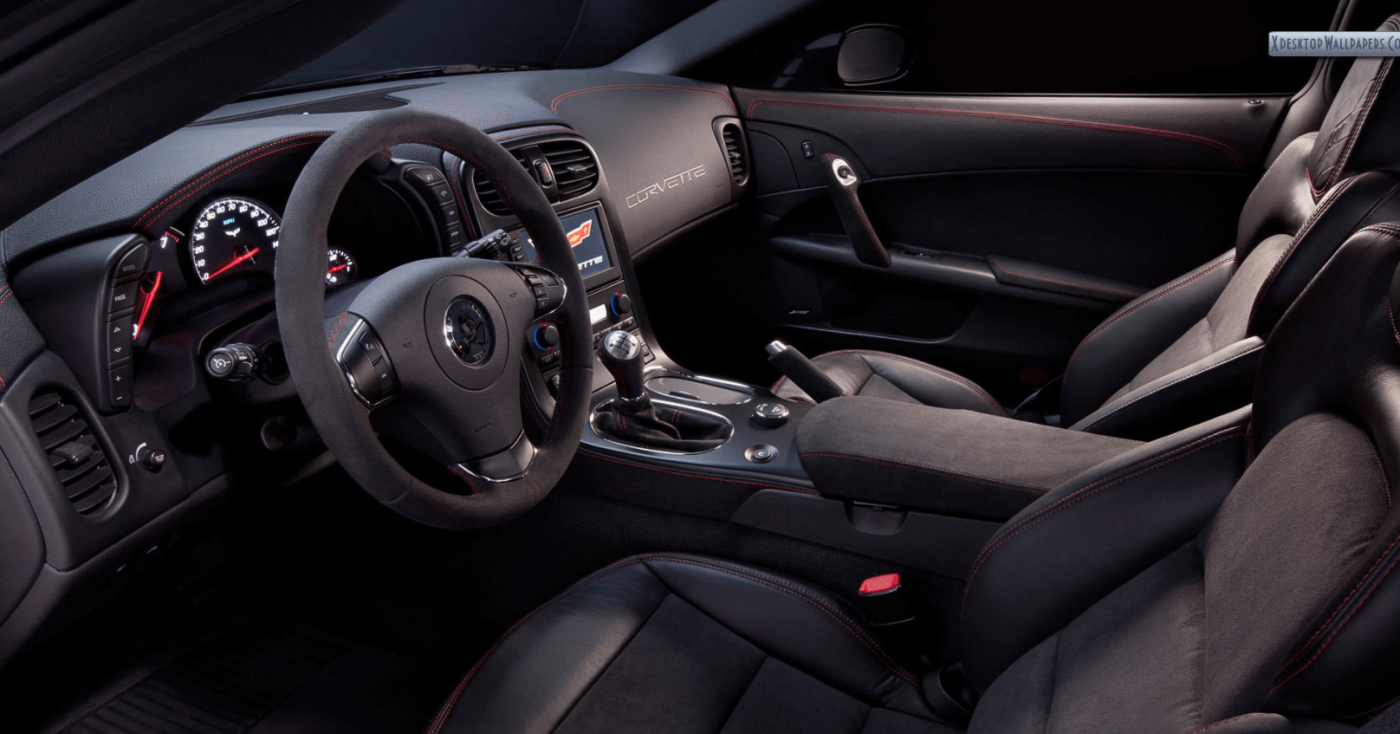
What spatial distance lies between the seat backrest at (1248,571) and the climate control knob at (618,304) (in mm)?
1001

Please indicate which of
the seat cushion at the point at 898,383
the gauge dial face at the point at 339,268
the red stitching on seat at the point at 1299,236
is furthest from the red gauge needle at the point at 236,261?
the red stitching on seat at the point at 1299,236

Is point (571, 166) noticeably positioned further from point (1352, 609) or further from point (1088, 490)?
point (1352, 609)

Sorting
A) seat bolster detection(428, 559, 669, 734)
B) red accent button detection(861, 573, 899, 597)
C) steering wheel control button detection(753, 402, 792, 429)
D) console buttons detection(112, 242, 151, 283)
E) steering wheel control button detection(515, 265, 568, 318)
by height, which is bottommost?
red accent button detection(861, 573, 899, 597)

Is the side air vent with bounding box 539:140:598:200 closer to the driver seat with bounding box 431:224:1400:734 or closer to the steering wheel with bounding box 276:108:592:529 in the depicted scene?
the steering wheel with bounding box 276:108:592:529

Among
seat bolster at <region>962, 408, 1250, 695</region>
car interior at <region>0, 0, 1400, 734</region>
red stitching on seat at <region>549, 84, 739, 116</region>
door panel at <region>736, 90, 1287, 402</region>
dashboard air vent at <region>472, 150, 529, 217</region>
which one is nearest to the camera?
car interior at <region>0, 0, 1400, 734</region>

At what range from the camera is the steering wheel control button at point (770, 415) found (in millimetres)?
1481

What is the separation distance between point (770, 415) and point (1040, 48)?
4.15ft

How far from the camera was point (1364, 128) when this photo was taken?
3.45ft

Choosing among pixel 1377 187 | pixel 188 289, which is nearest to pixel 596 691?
pixel 188 289

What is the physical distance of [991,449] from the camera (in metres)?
1.20

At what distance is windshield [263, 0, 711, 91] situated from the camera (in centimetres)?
211

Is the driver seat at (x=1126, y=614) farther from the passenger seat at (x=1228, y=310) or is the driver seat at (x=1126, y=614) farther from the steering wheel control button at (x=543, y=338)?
the steering wheel control button at (x=543, y=338)

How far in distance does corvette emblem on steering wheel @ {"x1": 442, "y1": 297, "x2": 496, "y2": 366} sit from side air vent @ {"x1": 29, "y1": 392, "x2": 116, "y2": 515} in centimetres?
40

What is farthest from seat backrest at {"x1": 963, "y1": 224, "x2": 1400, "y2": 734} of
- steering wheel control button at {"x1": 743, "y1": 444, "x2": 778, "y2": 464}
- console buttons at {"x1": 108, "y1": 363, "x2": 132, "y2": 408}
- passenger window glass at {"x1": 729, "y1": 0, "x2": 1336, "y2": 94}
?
passenger window glass at {"x1": 729, "y1": 0, "x2": 1336, "y2": 94}
